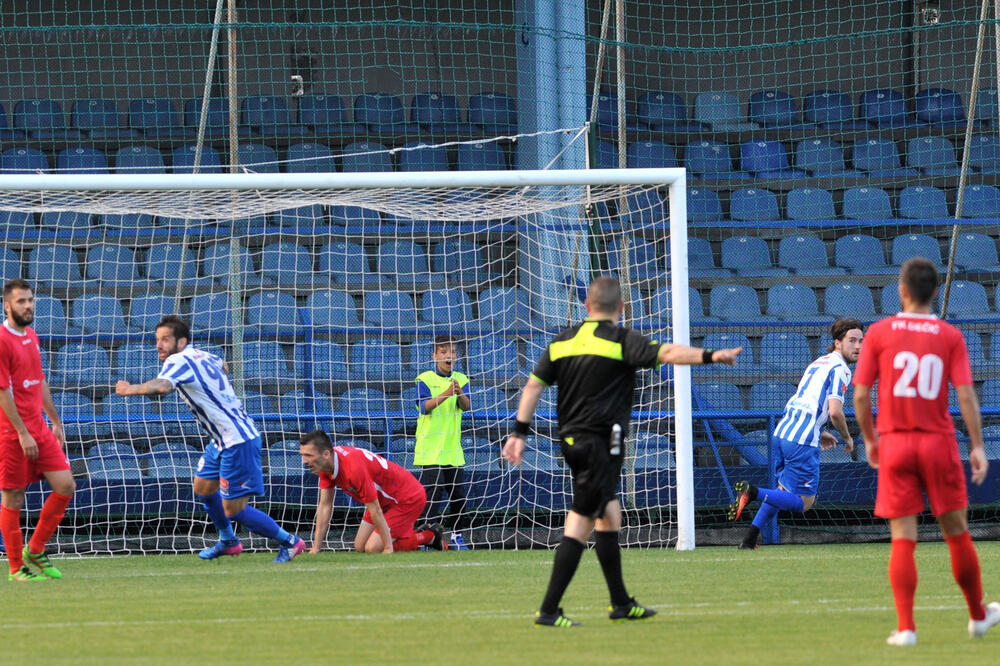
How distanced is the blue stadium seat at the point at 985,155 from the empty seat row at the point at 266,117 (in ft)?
18.4

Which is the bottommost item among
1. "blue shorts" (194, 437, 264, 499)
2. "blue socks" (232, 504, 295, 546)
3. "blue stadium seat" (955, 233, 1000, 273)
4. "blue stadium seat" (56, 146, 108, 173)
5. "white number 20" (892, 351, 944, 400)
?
"blue socks" (232, 504, 295, 546)

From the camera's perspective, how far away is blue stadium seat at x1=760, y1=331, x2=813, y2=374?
13.6 meters

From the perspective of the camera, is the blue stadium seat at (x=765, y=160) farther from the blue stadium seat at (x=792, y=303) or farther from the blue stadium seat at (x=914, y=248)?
the blue stadium seat at (x=792, y=303)

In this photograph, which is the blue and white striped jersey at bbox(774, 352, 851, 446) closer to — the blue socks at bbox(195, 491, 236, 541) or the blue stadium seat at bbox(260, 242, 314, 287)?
the blue socks at bbox(195, 491, 236, 541)

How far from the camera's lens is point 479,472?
12.3 metres

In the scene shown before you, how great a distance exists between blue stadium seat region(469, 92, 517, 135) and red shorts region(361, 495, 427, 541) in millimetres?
5361

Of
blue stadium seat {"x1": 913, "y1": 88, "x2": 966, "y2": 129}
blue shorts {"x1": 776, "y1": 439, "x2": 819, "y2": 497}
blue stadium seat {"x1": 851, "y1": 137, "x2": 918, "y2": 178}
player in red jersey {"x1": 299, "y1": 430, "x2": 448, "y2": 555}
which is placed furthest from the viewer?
blue stadium seat {"x1": 913, "y1": 88, "x2": 966, "y2": 129}

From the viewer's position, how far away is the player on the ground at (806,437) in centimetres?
1069

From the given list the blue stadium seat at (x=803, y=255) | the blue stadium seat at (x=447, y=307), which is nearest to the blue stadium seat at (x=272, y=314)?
the blue stadium seat at (x=447, y=307)

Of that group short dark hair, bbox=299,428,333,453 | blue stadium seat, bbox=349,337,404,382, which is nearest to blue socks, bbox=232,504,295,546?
short dark hair, bbox=299,428,333,453

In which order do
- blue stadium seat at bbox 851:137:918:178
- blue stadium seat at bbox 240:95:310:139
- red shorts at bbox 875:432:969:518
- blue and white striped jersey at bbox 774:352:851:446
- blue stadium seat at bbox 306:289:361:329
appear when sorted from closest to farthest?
red shorts at bbox 875:432:969:518
blue and white striped jersey at bbox 774:352:851:446
blue stadium seat at bbox 306:289:361:329
blue stadium seat at bbox 240:95:310:139
blue stadium seat at bbox 851:137:918:178

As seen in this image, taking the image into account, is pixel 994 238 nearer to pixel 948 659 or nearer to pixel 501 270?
pixel 501 270

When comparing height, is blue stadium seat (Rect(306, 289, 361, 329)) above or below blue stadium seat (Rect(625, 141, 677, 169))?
below

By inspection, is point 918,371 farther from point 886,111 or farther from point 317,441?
point 886,111
